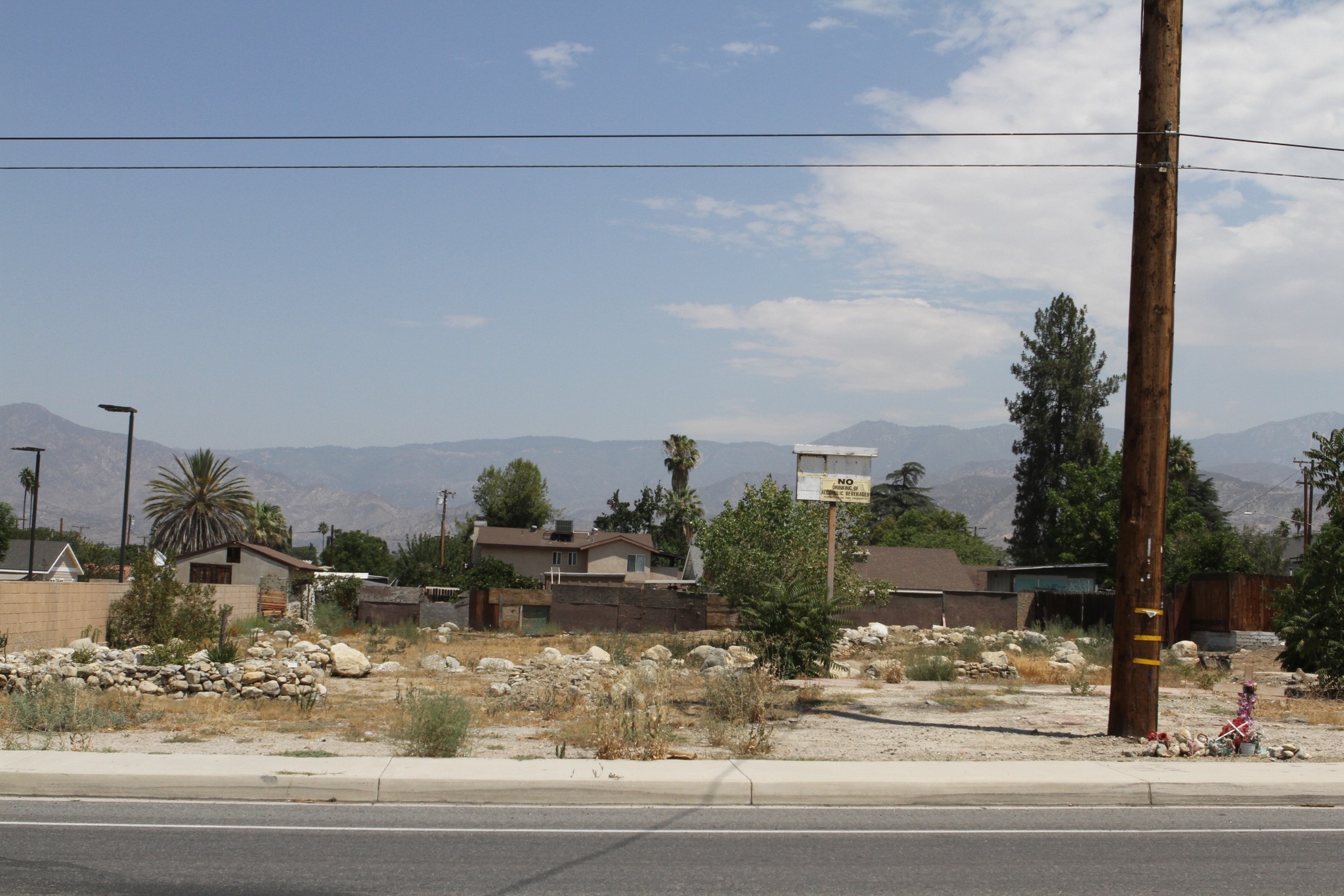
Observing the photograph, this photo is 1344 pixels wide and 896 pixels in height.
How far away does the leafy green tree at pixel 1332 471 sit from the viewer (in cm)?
2189

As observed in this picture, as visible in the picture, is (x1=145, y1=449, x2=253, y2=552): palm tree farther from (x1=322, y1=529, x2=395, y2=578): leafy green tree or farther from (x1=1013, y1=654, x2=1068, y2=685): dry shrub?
(x1=1013, y1=654, x2=1068, y2=685): dry shrub

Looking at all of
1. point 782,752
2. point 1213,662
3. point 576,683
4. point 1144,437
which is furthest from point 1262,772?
point 1213,662

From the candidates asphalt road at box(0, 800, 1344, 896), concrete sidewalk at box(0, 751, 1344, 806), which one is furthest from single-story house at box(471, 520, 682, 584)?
asphalt road at box(0, 800, 1344, 896)

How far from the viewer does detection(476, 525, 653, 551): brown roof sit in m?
83.4

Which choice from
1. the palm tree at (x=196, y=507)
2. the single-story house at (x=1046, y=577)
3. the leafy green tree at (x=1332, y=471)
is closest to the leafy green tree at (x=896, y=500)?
the single-story house at (x=1046, y=577)

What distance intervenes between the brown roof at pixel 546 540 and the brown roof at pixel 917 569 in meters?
27.7

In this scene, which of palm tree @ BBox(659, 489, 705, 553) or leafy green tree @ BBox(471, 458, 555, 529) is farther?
leafy green tree @ BBox(471, 458, 555, 529)

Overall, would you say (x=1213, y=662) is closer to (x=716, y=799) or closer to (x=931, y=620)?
(x=931, y=620)

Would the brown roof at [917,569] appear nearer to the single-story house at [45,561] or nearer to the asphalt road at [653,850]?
the asphalt road at [653,850]

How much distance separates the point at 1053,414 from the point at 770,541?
4069cm

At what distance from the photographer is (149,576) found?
27.4 metres

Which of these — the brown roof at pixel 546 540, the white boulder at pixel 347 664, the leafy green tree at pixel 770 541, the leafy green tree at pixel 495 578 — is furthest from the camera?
the brown roof at pixel 546 540

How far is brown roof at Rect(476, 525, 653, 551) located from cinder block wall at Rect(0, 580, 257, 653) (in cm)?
5438

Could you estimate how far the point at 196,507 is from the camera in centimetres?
8938
